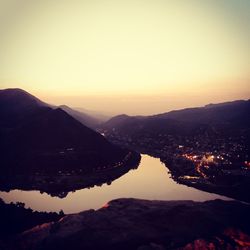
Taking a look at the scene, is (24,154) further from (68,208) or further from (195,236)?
(195,236)

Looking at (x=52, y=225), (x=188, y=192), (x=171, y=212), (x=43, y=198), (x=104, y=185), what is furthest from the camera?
(x=104, y=185)

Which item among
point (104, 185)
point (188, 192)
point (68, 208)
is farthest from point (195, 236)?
point (104, 185)

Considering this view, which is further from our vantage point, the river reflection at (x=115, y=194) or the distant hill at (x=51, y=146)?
the distant hill at (x=51, y=146)

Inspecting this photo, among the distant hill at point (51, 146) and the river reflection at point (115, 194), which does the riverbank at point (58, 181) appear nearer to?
the river reflection at point (115, 194)

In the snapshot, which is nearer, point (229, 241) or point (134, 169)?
point (229, 241)

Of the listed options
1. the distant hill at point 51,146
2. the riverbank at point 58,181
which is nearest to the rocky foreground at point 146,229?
the riverbank at point 58,181

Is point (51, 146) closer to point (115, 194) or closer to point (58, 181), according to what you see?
point (58, 181)
